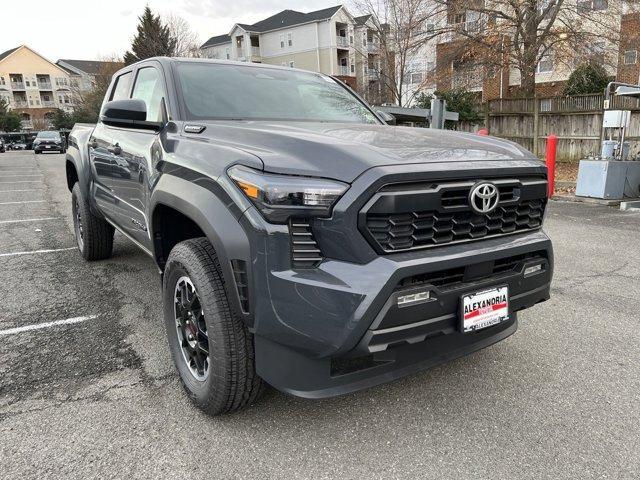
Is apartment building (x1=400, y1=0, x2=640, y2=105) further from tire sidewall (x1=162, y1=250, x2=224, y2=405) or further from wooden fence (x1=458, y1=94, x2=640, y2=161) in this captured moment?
tire sidewall (x1=162, y1=250, x2=224, y2=405)

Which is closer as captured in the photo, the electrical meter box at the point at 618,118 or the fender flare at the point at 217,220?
the fender flare at the point at 217,220

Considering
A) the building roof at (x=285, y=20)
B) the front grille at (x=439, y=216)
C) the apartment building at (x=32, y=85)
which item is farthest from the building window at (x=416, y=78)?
the apartment building at (x=32, y=85)

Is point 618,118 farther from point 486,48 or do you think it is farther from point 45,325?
point 486,48

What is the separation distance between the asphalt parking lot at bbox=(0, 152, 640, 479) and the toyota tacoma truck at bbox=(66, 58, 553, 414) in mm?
263

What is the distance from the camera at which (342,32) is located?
183 feet

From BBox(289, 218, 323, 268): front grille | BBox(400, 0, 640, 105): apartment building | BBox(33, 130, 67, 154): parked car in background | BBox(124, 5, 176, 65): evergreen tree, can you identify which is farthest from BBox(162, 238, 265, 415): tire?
BBox(124, 5, 176, 65): evergreen tree

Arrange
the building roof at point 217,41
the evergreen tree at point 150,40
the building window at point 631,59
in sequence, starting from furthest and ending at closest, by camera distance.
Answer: the building roof at point 217,41 < the evergreen tree at point 150,40 < the building window at point 631,59

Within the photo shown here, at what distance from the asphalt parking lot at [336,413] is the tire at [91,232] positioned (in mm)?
1257

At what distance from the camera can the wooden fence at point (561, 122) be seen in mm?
14109

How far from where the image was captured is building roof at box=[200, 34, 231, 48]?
61.5m

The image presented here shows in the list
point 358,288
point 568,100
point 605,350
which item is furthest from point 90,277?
point 568,100

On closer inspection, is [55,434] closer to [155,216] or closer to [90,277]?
[155,216]

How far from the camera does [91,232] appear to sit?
5.25m

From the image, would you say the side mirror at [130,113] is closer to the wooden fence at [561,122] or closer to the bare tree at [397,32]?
the wooden fence at [561,122]
